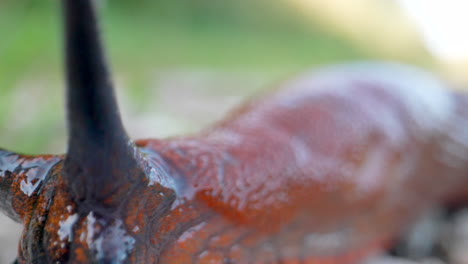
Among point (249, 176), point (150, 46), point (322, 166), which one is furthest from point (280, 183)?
point (150, 46)

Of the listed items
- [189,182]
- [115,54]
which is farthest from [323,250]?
[115,54]

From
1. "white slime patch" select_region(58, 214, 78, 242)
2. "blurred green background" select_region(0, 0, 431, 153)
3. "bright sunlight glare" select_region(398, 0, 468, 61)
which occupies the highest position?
"bright sunlight glare" select_region(398, 0, 468, 61)

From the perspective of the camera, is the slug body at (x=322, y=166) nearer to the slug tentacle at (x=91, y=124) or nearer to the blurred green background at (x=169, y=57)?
the slug tentacle at (x=91, y=124)

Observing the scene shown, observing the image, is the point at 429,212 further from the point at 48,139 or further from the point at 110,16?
the point at 110,16

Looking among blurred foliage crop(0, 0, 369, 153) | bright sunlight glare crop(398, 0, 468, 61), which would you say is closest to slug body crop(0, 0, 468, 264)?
blurred foliage crop(0, 0, 369, 153)

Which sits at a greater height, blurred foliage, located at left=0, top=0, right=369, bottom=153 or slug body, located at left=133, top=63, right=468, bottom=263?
blurred foliage, located at left=0, top=0, right=369, bottom=153

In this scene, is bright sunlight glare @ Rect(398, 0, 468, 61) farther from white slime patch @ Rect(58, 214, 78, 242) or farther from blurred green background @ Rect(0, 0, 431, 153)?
white slime patch @ Rect(58, 214, 78, 242)

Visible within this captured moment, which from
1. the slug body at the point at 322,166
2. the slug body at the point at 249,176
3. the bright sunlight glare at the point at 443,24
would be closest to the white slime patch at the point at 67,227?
the slug body at the point at 249,176
